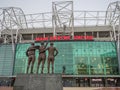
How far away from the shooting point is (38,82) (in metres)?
13.9

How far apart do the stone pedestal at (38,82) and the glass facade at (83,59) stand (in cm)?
3607

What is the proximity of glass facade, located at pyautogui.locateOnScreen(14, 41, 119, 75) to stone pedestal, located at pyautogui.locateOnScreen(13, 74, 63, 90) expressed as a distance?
3607cm

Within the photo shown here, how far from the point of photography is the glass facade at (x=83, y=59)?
5078 centimetres

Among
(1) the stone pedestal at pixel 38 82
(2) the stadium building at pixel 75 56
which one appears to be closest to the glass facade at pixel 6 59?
(2) the stadium building at pixel 75 56

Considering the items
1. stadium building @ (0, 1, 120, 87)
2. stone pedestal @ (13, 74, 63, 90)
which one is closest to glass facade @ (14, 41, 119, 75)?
stadium building @ (0, 1, 120, 87)

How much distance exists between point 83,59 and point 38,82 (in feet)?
127

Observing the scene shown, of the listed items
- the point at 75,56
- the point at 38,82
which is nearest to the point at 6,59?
the point at 75,56

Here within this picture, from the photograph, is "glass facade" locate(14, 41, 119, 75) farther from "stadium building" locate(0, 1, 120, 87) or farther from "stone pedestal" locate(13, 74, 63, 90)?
"stone pedestal" locate(13, 74, 63, 90)

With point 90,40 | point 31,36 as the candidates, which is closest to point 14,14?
point 31,36

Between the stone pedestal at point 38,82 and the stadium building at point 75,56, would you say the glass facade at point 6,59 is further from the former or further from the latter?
the stone pedestal at point 38,82

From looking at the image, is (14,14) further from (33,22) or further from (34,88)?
(34,88)

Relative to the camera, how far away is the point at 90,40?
54.3 meters

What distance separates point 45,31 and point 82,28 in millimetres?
12113

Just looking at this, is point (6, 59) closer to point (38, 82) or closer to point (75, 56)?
point (75, 56)
